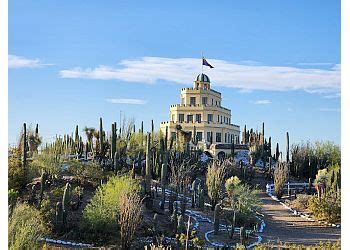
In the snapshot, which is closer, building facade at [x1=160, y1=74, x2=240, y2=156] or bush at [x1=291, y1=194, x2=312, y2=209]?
bush at [x1=291, y1=194, x2=312, y2=209]

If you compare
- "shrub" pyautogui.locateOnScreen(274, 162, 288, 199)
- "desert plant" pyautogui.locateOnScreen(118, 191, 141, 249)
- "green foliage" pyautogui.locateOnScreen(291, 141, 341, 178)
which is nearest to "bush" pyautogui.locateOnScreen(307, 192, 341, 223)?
"shrub" pyautogui.locateOnScreen(274, 162, 288, 199)

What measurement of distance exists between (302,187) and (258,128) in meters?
4.89

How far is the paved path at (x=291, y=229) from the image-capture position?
769 centimetres

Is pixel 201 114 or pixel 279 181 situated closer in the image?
pixel 279 181

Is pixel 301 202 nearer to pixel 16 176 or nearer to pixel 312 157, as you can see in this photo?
pixel 312 157

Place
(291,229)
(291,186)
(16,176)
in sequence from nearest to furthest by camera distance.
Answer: (291,229) < (16,176) < (291,186)

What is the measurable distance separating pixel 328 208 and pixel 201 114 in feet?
29.1

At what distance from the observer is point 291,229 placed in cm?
848

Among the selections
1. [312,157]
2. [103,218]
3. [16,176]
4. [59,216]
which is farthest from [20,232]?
[312,157]

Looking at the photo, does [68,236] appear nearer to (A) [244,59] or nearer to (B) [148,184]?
(B) [148,184]

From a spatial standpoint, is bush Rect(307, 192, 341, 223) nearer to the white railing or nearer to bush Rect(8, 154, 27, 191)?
the white railing

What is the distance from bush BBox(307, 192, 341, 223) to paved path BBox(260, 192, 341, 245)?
0.68ft

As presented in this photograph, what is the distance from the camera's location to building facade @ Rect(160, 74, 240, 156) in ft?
55.9
